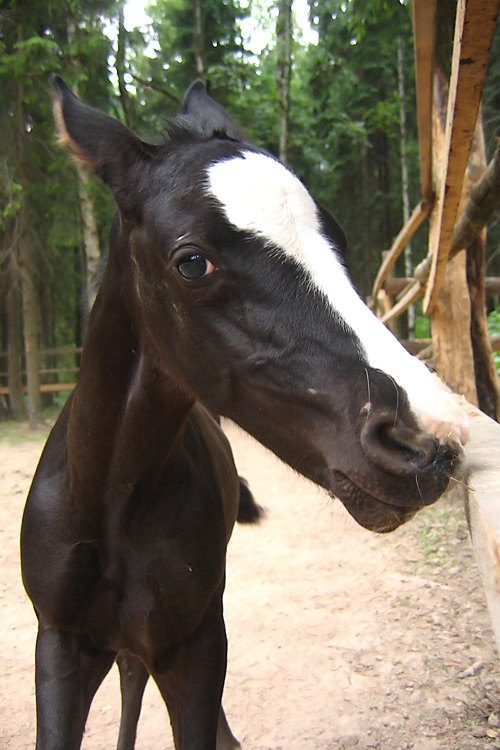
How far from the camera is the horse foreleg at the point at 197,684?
79.7 inches

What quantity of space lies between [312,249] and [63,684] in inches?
62.8

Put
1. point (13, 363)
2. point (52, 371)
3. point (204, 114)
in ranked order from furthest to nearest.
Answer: point (13, 363) → point (52, 371) → point (204, 114)

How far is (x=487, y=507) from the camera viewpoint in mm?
1257

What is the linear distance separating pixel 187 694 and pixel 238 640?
209cm

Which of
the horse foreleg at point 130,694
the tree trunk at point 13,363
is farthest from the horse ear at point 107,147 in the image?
the tree trunk at point 13,363

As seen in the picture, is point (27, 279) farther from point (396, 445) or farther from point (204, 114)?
point (396, 445)

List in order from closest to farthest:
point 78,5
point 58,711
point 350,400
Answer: point 350,400
point 58,711
point 78,5

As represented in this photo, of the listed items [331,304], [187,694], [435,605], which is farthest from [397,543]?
[331,304]

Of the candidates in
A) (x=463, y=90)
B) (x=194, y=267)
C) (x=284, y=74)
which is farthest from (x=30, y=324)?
(x=194, y=267)

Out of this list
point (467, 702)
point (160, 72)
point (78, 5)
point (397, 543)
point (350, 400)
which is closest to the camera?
point (350, 400)

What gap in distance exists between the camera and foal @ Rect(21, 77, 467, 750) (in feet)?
4.35

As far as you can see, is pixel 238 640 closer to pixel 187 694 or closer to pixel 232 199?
pixel 187 694

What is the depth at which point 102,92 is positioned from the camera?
11625 millimetres

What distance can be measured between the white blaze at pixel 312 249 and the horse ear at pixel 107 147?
31cm
